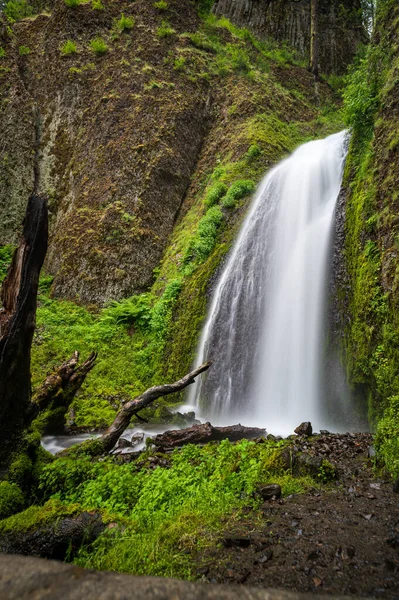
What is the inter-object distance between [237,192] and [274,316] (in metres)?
5.89

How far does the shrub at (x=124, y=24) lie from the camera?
17.8m

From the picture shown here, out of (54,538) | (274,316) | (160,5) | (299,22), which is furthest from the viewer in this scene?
(299,22)

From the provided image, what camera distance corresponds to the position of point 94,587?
0.90 meters

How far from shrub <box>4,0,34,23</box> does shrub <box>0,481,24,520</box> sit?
27.3m

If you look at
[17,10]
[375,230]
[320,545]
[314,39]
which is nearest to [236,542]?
[320,545]

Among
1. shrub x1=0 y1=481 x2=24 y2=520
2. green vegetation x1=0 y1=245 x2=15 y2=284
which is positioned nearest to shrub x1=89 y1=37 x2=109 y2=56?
green vegetation x1=0 y1=245 x2=15 y2=284

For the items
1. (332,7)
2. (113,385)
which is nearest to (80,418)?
(113,385)

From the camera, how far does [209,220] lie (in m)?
12.4

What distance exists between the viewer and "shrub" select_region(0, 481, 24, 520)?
10.8 feet

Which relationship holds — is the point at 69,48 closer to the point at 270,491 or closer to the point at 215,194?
the point at 215,194

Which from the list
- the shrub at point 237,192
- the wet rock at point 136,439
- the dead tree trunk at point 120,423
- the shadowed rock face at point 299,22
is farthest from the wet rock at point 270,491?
the shadowed rock face at point 299,22

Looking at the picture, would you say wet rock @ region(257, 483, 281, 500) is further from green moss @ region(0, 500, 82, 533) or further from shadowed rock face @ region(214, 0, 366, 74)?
shadowed rock face @ region(214, 0, 366, 74)

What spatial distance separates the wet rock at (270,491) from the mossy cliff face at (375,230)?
143 cm

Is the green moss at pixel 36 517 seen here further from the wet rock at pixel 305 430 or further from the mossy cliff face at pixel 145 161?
the mossy cliff face at pixel 145 161
